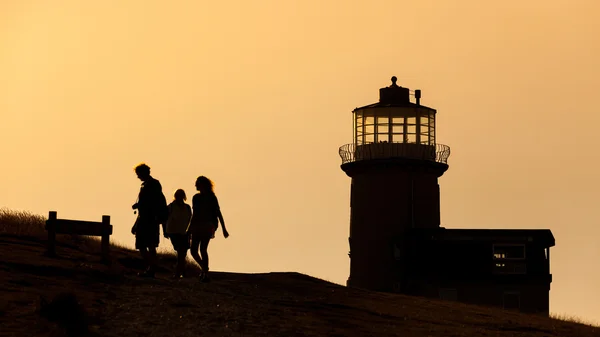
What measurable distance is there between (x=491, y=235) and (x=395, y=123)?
20.8ft

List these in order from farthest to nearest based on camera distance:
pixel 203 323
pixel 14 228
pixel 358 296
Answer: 1. pixel 14 228
2. pixel 358 296
3. pixel 203 323

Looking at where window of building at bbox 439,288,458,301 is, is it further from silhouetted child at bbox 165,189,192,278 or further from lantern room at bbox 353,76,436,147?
silhouetted child at bbox 165,189,192,278

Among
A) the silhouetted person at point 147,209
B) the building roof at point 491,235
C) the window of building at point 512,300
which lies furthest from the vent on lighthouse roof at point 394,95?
the silhouetted person at point 147,209

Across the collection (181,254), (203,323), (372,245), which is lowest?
(203,323)

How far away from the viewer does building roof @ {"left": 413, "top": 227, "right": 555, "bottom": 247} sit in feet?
197

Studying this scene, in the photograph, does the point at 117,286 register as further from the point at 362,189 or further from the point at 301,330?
the point at 362,189

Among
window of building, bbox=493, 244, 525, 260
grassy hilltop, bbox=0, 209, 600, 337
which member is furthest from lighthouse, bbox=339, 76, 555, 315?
grassy hilltop, bbox=0, 209, 600, 337

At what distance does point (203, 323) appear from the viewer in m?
27.5

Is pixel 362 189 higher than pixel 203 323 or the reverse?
higher

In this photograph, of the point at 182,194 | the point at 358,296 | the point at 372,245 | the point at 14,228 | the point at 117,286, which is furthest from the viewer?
the point at 372,245

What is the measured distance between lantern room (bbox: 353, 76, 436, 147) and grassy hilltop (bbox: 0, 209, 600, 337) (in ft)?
76.3

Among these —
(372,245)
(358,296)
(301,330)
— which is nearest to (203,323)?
(301,330)

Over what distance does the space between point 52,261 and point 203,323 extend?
834cm

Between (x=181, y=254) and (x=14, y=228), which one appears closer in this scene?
(x=181, y=254)
